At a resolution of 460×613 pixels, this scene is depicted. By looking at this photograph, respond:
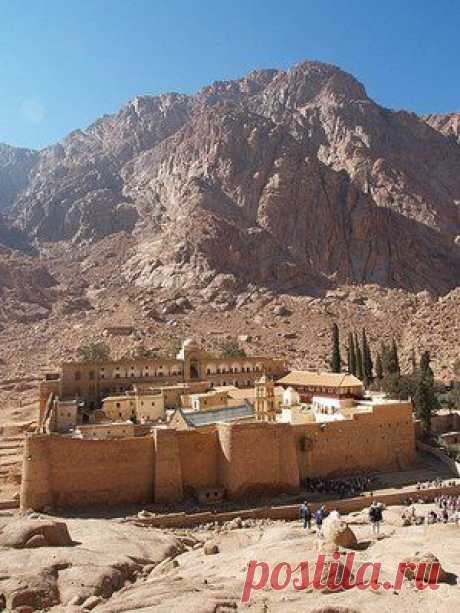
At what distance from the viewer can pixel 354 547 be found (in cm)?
1747

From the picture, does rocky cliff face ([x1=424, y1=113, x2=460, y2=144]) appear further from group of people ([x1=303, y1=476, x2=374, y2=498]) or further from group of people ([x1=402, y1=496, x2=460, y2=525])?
group of people ([x1=402, y1=496, x2=460, y2=525])

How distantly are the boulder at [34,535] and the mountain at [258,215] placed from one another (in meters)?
44.0

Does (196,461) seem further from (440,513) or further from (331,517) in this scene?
(440,513)

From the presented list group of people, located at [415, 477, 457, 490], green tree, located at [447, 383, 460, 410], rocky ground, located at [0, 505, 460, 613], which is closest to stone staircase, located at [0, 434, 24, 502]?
rocky ground, located at [0, 505, 460, 613]

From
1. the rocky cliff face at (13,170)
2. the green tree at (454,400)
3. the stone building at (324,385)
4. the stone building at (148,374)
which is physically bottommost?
the green tree at (454,400)

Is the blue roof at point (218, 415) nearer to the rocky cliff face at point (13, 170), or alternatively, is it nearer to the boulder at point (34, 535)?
the boulder at point (34, 535)

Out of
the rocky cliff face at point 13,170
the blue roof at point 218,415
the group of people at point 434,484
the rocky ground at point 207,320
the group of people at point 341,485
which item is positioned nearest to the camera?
the group of people at point 341,485

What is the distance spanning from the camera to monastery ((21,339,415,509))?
87.7ft

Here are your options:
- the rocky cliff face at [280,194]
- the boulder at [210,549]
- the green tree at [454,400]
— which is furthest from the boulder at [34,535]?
the rocky cliff face at [280,194]

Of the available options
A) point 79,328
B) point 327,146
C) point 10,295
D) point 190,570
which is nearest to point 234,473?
point 190,570

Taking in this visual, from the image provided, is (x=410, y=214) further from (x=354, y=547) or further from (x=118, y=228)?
(x=354, y=547)

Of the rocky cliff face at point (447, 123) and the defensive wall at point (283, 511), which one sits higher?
the rocky cliff face at point (447, 123)

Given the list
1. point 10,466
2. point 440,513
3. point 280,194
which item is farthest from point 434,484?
point 280,194

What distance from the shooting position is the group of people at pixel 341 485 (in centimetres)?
2917
